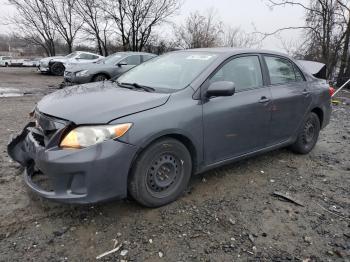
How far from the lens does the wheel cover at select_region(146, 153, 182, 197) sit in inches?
123

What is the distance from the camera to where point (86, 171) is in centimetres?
266

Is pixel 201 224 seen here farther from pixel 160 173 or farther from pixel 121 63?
pixel 121 63

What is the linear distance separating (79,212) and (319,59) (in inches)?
663

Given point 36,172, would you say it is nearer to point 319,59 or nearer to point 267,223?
point 267,223

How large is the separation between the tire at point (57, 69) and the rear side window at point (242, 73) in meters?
16.2

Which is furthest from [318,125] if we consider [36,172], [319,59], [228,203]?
[319,59]

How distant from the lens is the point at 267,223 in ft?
10.3

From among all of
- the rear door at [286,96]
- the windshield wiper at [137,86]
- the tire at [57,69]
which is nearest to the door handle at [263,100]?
the rear door at [286,96]

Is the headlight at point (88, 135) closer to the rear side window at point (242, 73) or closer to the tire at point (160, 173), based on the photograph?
the tire at point (160, 173)

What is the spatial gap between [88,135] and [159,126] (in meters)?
0.65

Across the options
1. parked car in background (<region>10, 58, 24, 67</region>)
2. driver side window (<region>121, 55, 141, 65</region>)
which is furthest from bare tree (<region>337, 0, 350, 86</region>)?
parked car in background (<region>10, 58, 24, 67</region>)

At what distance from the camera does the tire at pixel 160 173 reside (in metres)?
2.99

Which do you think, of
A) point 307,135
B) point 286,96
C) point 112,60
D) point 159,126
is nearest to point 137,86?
point 159,126

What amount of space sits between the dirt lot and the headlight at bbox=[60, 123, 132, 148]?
0.80 metres
